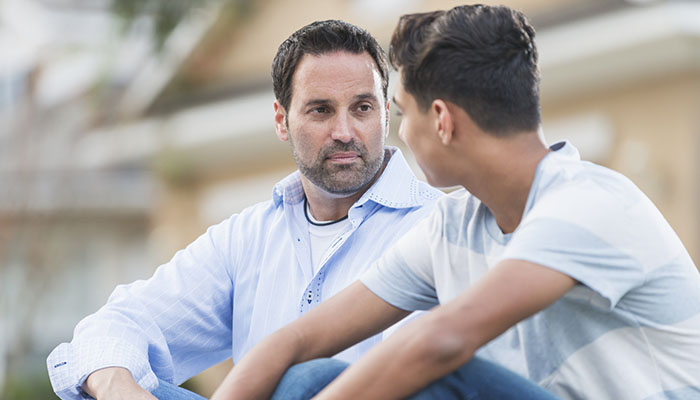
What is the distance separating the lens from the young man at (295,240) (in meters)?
2.94

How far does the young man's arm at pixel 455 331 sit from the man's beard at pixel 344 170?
1.06 meters

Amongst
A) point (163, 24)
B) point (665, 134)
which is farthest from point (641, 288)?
Result: point (163, 24)

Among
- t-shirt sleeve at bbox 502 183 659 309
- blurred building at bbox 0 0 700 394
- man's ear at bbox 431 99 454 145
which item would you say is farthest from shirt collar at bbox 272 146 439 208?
blurred building at bbox 0 0 700 394

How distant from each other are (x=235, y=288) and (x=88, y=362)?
501mm

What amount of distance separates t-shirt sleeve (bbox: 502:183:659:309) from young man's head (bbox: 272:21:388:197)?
105 centimetres

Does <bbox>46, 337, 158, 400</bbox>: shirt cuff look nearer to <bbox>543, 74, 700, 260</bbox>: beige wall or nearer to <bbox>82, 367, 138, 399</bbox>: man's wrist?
<bbox>82, 367, 138, 399</bbox>: man's wrist

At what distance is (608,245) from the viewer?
1.91 m

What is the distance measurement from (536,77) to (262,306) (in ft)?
4.03

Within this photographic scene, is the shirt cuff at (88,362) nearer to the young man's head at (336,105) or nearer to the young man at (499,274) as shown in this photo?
the young man at (499,274)

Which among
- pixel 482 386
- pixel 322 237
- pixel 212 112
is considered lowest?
pixel 482 386

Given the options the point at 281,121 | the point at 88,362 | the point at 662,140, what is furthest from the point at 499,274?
the point at 662,140

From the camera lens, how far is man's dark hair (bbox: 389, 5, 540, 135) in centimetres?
208

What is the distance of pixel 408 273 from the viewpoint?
7.50 ft

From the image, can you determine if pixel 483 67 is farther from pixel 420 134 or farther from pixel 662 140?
pixel 662 140
